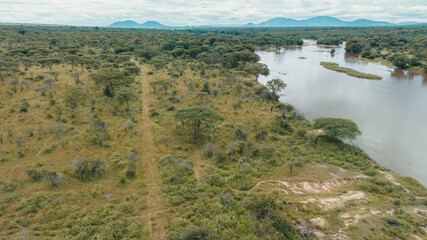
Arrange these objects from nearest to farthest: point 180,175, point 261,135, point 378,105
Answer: point 180,175 < point 261,135 < point 378,105

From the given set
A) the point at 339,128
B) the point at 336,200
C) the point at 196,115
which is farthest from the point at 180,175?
the point at 339,128

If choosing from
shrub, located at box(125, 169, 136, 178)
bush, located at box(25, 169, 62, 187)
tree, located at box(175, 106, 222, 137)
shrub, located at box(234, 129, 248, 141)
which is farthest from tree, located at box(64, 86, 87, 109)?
shrub, located at box(234, 129, 248, 141)

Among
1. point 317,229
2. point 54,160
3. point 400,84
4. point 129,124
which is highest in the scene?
point 400,84

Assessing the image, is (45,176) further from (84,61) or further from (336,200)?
(84,61)

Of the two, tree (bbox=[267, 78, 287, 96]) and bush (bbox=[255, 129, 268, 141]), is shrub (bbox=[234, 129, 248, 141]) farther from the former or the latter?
tree (bbox=[267, 78, 287, 96])

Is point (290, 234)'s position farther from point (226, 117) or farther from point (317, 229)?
point (226, 117)

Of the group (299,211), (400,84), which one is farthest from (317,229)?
(400,84)
